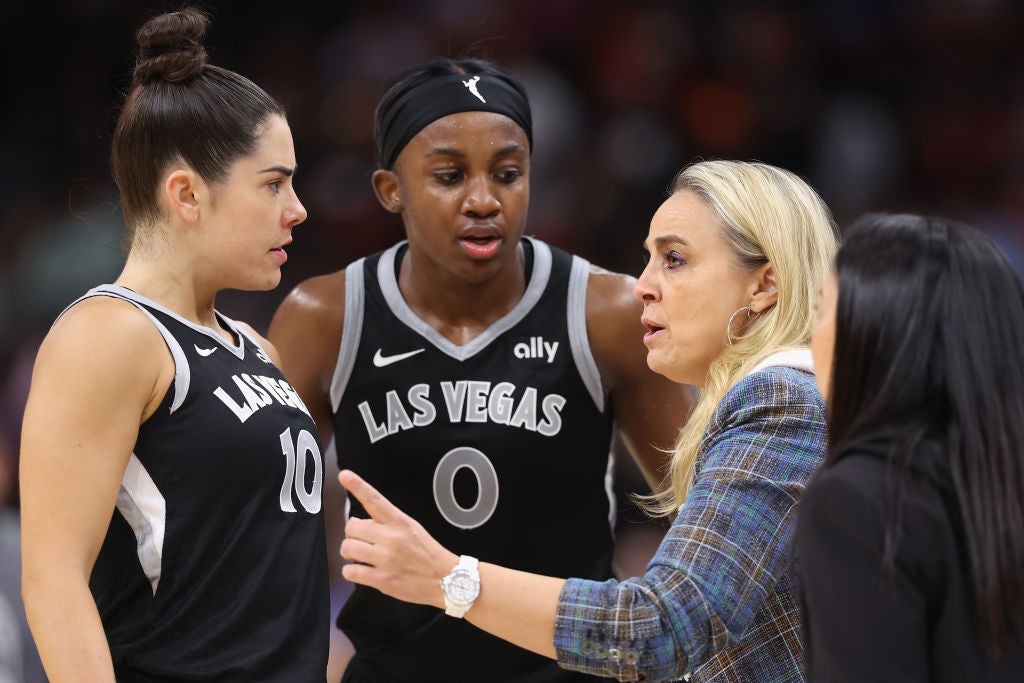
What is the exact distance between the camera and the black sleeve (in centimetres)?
172

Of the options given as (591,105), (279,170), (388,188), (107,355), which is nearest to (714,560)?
(107,355)

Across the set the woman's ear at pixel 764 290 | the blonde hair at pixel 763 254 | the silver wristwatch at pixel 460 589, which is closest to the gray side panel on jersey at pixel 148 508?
the silver wristwatch at pixel 460 589

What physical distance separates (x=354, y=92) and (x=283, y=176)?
5.62 meters

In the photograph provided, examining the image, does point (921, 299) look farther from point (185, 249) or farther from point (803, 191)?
point (185, 249)

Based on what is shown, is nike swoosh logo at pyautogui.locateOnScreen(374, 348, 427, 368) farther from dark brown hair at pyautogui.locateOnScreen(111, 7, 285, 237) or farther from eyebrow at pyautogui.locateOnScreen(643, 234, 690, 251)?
eyebrow at pyautogui.locateOnScreen(643, 234, 690, 251)

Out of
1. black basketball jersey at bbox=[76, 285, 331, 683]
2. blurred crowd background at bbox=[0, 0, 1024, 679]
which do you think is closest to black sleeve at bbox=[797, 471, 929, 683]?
black basketball jersey at bbox=[76, 285, 331, 683]

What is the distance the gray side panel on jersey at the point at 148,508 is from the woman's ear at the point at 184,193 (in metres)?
0.56

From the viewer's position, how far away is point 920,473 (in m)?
1.76

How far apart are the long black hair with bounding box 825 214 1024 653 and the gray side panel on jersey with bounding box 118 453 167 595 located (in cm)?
136

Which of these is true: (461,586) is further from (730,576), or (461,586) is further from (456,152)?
→ (456,152)

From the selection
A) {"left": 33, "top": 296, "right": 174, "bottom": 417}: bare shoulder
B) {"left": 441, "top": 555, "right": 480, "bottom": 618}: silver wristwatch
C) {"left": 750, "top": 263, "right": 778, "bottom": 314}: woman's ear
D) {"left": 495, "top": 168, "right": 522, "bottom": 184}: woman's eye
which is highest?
{"left": 495, "top": 168, "right": 522, "bottom": 184}: woman's eye

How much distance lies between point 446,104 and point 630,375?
93cm

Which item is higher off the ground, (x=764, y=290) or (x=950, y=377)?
(x=764, y=290)

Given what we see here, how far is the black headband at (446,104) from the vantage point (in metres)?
3.54
